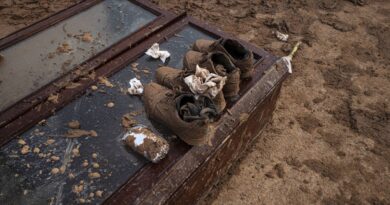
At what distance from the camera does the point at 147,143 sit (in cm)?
177

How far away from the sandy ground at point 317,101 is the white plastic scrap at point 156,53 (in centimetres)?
95

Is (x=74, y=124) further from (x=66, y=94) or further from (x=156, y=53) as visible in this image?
(x=156, y=53)

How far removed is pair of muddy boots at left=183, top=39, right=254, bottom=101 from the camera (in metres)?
1.95

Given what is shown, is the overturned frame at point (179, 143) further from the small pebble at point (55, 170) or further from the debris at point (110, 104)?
the small pebble at point (55, 170)

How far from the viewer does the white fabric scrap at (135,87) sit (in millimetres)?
2104

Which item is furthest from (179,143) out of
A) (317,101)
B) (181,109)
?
(317,101)

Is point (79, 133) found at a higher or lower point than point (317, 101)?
higher

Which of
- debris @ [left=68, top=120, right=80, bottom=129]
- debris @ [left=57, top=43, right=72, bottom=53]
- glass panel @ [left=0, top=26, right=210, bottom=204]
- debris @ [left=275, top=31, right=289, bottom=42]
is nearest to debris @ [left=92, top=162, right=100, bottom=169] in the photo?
glass panel @ [left=0, top=26, right=210, bottom=204]

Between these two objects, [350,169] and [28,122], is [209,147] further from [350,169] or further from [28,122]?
[350,169]

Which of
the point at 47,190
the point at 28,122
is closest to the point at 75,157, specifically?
the point at 47,190

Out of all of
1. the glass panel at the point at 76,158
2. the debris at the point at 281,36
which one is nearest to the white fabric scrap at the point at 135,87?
the glass panel at the point at 76,158

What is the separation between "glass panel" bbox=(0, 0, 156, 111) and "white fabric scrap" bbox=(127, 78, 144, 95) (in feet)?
1.51

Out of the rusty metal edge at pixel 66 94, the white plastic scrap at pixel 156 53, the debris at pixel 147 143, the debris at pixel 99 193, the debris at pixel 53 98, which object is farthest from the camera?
the white plastic scrap at pixel 156 53

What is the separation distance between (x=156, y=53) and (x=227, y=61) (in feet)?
1.96
